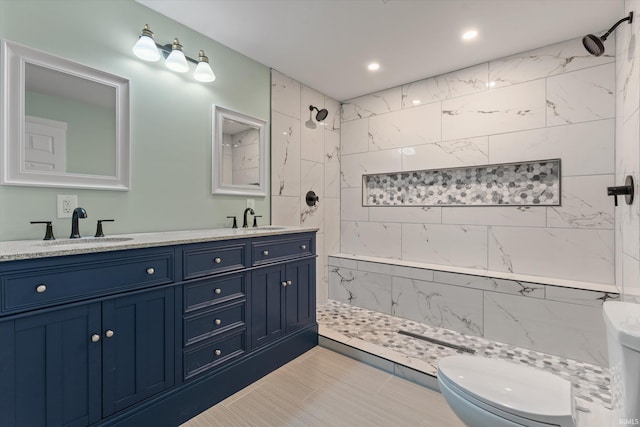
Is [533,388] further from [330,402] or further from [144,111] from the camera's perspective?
[144,111]

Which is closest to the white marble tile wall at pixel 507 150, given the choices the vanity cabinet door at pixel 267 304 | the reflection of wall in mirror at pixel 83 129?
the vanity cabinet door at pixel 267 304

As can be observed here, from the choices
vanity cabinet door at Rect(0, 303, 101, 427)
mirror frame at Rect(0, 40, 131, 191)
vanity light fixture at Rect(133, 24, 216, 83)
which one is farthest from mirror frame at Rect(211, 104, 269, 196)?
vanity cabinet door at Rect(0, 303, 101, 427)

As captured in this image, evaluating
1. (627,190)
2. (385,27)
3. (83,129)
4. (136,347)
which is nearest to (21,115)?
(83,129)

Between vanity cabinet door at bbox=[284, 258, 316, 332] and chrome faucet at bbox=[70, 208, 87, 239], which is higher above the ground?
chrome faucet at bbox=[70, 208, 87, 239]

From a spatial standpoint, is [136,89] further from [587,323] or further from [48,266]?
[587,323]

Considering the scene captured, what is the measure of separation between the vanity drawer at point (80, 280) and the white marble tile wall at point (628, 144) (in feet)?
8.28

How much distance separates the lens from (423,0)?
6.45ft

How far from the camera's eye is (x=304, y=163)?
3328 mm

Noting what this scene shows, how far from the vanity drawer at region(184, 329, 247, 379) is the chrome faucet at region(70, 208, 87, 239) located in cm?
90

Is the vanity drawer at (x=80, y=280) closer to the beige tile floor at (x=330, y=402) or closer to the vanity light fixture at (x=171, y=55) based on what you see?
the beige tile floor at (x=330, y=402)

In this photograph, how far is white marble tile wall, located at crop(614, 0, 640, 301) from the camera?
5.36 feet

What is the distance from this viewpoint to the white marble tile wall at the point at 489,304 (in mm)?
2195

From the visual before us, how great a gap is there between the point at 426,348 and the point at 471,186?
1660 millimetres

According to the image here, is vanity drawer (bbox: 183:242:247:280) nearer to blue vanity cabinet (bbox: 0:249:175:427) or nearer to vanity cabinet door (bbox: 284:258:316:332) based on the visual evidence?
blue vanity cabinet (bbox: 0:249:175:427)
